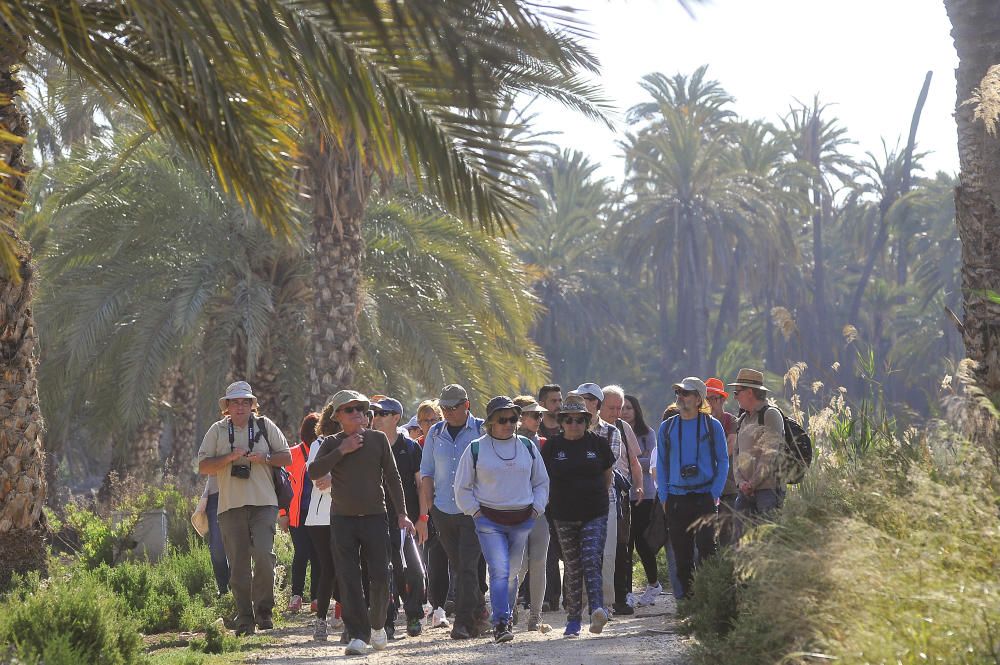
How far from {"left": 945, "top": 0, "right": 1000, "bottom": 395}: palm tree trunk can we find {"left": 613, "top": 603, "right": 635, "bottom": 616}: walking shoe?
10.4ft

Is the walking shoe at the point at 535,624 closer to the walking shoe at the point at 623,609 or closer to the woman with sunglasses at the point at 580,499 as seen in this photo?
the woman with sunglasses at the point at 580,499

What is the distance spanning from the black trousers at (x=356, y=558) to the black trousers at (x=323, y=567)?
993 millimetres

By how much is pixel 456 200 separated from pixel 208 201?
1303cm

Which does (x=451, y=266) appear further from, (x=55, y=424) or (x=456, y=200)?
(x=456, y=200)

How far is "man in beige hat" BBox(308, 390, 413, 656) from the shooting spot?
8500 millimetres

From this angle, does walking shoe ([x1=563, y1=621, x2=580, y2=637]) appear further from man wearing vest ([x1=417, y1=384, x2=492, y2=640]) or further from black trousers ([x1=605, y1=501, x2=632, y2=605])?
black trousers ([x1=605, y1=501, x2=632, y2=605])

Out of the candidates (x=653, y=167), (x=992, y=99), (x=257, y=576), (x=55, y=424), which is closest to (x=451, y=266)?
(x=55, y=424)

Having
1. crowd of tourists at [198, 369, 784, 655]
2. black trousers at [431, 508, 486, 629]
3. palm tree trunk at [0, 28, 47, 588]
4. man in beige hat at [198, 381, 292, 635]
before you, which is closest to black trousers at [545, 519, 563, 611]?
crowd of tourists at [198, 369, 784, 655]

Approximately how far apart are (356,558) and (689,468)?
248 centimetres

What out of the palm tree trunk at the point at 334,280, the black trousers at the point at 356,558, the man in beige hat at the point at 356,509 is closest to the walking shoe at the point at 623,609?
the man in beige hat at the point at 356,509

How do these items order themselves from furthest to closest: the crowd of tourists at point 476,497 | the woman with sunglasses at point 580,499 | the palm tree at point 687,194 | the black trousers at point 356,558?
the palm tree at point 687,194 → the woman with sunglasses at point 580,499 → the crowd of tourists at point 476,497 → the black trousers at point 356,558

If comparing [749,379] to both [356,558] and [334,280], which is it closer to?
[356,558]

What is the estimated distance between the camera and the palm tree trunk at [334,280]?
1720 cm

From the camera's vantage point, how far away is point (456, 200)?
695 cm
